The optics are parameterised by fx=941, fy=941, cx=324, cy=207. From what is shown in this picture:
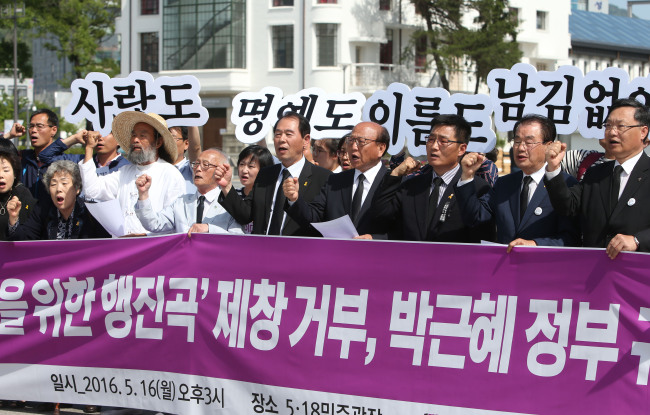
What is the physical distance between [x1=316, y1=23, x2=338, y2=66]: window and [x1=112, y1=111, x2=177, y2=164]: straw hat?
1516 inches

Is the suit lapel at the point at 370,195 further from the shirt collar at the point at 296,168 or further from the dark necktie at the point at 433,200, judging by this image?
the shirt collar at the point at 296,168

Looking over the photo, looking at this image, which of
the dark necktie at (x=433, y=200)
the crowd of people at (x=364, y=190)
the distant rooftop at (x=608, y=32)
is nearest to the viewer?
the crowd of people at (x=364, y=190)

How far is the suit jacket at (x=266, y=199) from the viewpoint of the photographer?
6.48m

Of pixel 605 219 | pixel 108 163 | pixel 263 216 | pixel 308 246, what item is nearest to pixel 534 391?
pixel 605 219

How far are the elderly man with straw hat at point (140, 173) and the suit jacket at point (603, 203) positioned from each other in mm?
2955

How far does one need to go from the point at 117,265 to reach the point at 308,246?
139 cm

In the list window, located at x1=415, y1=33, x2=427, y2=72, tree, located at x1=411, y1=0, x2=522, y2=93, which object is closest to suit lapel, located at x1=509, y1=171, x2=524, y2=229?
tree, located at x1=411, y1=0, x2=522, y2=93

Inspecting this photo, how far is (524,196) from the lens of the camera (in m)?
5.65

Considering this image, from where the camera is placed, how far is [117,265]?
615cm

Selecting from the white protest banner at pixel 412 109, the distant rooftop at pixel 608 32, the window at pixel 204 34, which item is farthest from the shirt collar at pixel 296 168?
the distant rooftop at pixel 608 32

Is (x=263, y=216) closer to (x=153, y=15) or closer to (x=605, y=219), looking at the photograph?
(x=605, y=219)

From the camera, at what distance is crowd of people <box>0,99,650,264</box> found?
5.30 meters

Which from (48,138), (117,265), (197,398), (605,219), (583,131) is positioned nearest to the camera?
(605,219)

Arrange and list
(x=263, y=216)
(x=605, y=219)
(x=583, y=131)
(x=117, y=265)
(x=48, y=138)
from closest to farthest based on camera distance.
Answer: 1. (x=605, y=219)
2. (x=117, y=265)
3. (x=263, y=216)
4. (x=583, y=131)
5. (x=48, y=138)
